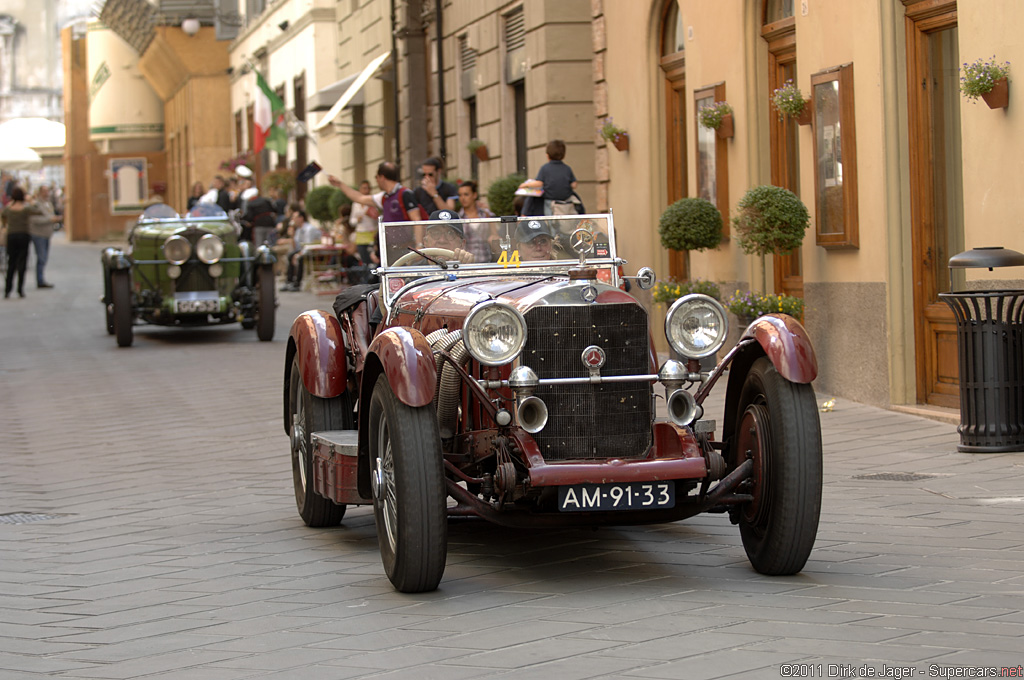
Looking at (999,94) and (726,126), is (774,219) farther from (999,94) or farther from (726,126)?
(999,94)

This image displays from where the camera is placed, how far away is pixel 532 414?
5.51 meters

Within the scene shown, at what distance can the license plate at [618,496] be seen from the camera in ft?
17.3

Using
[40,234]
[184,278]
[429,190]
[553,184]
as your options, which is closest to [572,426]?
[429,190]

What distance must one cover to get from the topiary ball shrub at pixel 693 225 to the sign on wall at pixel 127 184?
4573cm

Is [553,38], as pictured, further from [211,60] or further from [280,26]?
[211,60]

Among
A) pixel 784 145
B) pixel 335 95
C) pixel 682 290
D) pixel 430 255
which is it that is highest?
pixel 335 95

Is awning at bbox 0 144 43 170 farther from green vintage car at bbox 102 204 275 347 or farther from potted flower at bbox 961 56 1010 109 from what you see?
potted flower at bbox 961 56 1010 109

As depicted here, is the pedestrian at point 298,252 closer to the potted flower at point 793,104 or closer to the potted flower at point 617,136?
the potted flower at point 617,136

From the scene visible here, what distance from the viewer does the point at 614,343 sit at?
5621mm

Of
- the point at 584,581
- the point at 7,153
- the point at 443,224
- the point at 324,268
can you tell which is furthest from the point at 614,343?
the point at 7,153

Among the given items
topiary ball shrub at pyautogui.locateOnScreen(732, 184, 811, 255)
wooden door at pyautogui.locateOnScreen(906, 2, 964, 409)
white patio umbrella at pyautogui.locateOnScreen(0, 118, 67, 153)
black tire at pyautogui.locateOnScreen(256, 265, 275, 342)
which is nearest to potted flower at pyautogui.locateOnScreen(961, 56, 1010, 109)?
wooden door at pyautogui.locateOnScreen(906, 2, 964, 409)

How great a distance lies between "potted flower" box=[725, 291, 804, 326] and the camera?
439 inches

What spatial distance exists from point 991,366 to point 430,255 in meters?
3.35

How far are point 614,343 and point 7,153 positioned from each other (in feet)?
149
